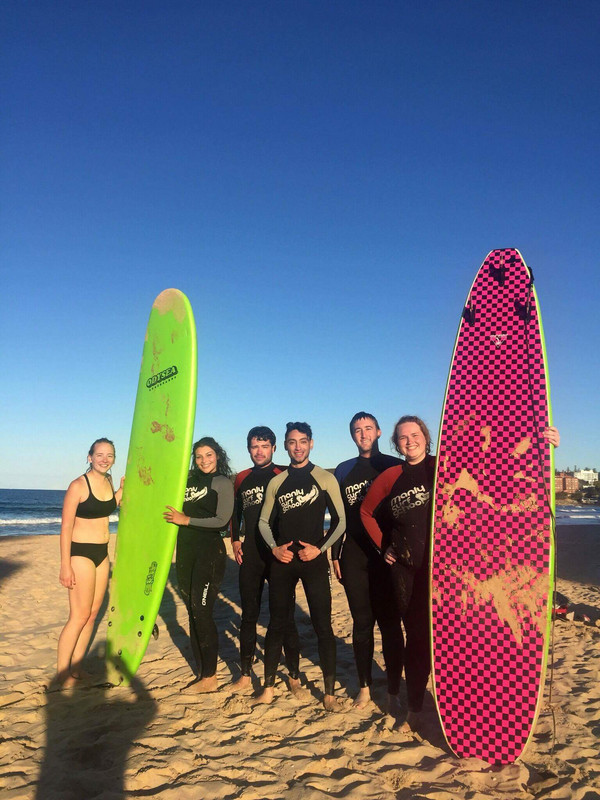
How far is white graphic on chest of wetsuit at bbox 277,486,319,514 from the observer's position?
3.23 m

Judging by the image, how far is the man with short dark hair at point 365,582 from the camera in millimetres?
3043

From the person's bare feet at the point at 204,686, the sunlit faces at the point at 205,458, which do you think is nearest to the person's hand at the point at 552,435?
the sunlit faces at the point at 205,458

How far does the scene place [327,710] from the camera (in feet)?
10.1

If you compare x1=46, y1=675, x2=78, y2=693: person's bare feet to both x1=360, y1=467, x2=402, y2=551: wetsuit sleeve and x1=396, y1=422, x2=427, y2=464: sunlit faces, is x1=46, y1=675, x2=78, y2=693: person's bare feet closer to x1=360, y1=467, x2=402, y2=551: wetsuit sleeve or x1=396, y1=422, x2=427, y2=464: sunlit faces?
x1=360, y1=467, x2=402, y2=551: wetsuit sleeve

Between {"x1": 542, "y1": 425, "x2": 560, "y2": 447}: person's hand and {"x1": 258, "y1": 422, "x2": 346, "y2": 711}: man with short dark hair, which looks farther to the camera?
{"x1": 258, "y1": 422, "x2": 346, "y2": 711}: man with short dark hair

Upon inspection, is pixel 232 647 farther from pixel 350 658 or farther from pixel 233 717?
pixel 233 717

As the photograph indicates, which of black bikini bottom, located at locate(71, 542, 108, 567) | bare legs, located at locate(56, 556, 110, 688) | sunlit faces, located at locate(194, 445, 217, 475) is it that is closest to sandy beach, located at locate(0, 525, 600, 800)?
bare legs, located at locate(56, 556, 110, 688)

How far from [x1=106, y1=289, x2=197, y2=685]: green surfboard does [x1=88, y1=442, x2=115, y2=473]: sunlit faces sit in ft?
1.16

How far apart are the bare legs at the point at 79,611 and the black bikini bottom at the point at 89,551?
0.02 metres

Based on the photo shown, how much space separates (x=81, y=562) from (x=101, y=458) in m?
0.67

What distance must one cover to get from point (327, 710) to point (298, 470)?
1.39 m

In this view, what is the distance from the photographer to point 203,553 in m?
3.39

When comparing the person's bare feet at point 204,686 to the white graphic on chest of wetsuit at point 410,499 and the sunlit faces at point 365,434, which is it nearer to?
the white graphic on chest of wetsuit at point 410,499

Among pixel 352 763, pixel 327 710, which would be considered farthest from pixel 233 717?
pixel 352 763
